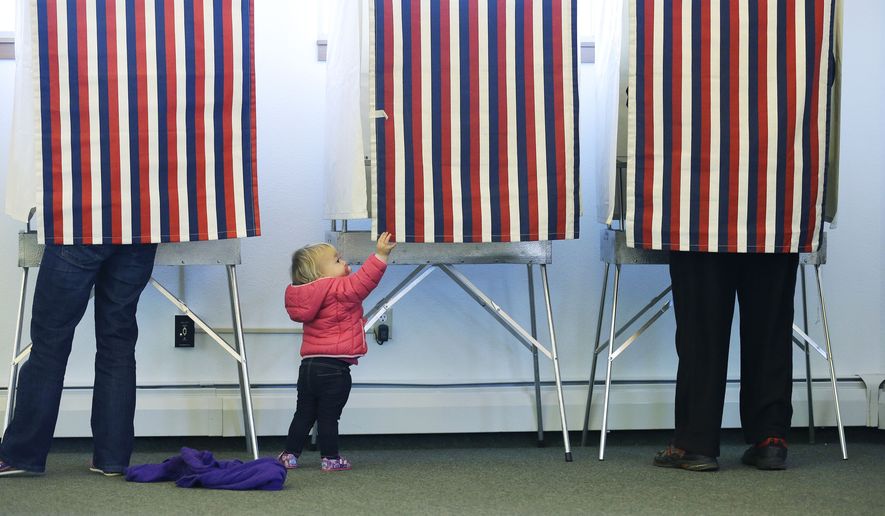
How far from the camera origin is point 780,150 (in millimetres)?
3008

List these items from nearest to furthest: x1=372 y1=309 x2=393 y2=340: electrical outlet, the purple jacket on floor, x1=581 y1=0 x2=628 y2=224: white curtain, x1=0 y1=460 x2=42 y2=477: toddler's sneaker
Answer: the purple jacket on floor, x1=0 y1=460 x2=42 y2=477: toddler's sneaker, x1=581 y1=0 x2=628 y2=224: white curtain, x1=372 y1=309 x2=393 y2=340: electrical outlet

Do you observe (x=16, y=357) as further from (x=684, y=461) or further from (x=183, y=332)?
(x=684, y=461)

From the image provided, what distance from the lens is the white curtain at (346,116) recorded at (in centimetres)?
308

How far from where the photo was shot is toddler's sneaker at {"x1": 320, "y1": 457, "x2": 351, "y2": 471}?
3.05 metres

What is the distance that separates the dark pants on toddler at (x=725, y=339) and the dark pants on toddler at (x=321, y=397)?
96cm

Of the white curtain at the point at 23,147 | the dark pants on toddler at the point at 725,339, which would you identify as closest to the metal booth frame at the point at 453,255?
the dark pants on toddler at the point at 725,339

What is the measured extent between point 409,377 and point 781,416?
1.26 metres

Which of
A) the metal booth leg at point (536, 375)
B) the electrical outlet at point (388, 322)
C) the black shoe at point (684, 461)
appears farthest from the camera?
the electrical outlet at point (388, 322)

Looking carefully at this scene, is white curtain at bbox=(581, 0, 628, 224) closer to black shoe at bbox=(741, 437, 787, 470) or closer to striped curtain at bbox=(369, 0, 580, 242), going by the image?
striped curtain at bbox=(369, 0, 580, 242)

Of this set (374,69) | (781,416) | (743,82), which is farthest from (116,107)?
(781,416)

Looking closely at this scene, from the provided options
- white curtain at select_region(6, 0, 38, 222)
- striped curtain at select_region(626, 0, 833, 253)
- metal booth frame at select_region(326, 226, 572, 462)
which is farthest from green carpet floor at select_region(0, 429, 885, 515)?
white curtain at select_region(6, 0, 38, 222)

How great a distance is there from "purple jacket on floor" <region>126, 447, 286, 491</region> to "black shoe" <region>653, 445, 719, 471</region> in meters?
1.07

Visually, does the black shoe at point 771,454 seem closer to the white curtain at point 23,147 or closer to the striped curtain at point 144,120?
the striped curtain at point 144,120

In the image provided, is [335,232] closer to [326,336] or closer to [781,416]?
[326,336]
